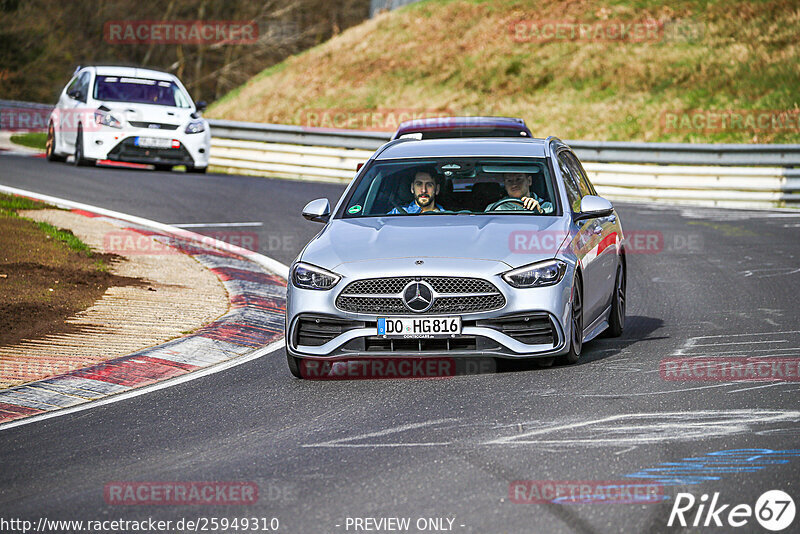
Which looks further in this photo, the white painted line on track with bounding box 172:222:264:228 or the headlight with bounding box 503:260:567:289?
the white painted line on track with bounding box 172:222:264:228

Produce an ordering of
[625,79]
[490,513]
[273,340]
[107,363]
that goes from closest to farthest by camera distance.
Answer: [490,513] → [107,363] → [273,340] → [625,79]

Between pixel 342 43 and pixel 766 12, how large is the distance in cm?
1390

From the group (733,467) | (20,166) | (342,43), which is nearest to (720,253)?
(733,467)

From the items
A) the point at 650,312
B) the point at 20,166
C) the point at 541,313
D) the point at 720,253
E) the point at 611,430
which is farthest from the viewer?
the point at 20,166

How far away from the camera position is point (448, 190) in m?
9.76

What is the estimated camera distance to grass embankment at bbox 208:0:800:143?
3055 cm

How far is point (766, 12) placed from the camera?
34.5 m

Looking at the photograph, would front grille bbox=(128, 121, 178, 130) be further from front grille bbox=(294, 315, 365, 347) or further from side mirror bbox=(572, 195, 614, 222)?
front grille bbox=(294, 315, 365, 347)

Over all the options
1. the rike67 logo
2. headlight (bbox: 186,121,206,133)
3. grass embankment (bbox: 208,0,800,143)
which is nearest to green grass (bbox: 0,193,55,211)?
headlight (bbox: 186,121,206,133)

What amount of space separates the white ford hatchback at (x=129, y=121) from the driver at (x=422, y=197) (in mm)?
14186

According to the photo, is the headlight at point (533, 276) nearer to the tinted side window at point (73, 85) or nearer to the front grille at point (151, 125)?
the front grille at point (151, 125)

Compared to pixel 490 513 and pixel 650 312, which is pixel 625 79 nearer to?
pixel 650 312

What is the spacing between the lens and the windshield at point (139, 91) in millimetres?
23969

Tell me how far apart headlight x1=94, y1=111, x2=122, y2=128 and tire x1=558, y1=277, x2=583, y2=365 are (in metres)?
15.6
